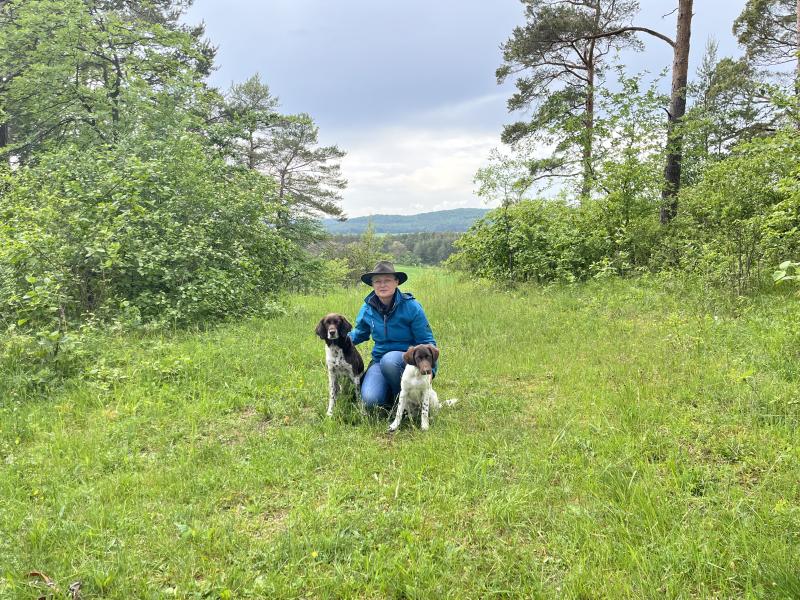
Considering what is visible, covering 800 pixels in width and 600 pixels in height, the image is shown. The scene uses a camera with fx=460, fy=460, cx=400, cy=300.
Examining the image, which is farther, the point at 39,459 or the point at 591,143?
the point at 591,143

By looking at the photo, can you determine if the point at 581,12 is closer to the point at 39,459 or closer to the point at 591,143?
the point at 591,143

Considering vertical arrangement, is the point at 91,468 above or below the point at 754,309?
below

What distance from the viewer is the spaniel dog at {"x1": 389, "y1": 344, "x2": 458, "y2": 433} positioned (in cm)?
396

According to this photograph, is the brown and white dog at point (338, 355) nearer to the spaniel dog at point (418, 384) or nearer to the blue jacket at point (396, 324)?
the blue jacket at point (396, 324)

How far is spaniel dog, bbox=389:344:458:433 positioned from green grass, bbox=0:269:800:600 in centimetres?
17

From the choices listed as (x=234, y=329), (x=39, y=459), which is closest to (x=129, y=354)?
(x=234, y=329)

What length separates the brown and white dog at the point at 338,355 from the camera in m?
4.58

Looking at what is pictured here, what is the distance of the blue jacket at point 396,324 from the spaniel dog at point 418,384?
1.57 ft

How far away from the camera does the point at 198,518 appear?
2.85 m

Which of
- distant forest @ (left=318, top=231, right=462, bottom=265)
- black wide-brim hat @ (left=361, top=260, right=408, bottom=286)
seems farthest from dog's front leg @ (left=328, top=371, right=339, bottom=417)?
distant forest @ (left=318, top=231, right=462, bottom=265)

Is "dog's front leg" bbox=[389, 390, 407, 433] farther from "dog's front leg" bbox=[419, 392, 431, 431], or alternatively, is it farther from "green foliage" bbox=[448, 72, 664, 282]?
"green foliage" bbox=[448, 72, 664, 282]

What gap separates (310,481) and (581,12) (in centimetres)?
1713

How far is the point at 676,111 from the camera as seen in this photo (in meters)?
10.4

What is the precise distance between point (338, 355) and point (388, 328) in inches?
22.9
